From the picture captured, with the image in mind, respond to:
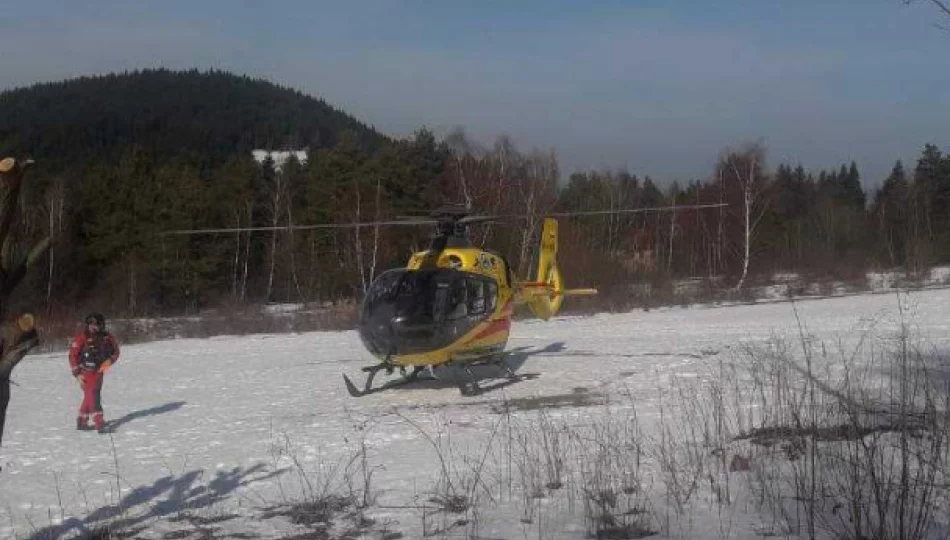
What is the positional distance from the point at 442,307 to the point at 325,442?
13.1ft

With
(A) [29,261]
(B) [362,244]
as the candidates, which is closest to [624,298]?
(B) [362,244]

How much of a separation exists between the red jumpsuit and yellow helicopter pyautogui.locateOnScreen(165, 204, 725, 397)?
2.13 meters

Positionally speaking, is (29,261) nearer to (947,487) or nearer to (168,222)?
(947,487)

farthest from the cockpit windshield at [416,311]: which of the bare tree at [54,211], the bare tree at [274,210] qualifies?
the bare tree at [274,210]

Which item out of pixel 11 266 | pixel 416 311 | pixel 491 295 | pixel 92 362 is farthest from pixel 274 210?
pixel 11 266

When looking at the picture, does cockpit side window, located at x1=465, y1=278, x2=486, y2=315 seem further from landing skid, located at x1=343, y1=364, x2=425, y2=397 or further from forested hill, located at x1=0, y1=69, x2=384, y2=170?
forested hill, located at x1=0, y1=69, x2=384, y2=170

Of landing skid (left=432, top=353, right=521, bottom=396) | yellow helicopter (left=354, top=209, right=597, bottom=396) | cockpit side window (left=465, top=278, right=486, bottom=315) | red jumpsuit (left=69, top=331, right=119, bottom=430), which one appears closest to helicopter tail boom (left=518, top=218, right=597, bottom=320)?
landing skid (left=432, top=353, right=521, bottom=396)

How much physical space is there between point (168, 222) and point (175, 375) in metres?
29.8

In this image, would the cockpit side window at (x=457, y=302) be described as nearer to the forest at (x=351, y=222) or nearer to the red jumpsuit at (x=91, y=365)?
the red jumpsuit at (x=91, y=365)

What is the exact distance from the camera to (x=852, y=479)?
5277mm

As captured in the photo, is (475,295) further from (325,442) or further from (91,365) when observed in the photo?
(91,365)

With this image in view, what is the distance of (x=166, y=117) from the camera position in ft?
289

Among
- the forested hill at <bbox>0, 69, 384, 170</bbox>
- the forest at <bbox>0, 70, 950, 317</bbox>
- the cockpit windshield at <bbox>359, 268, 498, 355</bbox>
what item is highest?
the forested hill at <bbox>0, 69, 384, 170</bbox>

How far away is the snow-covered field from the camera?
22.0ft
